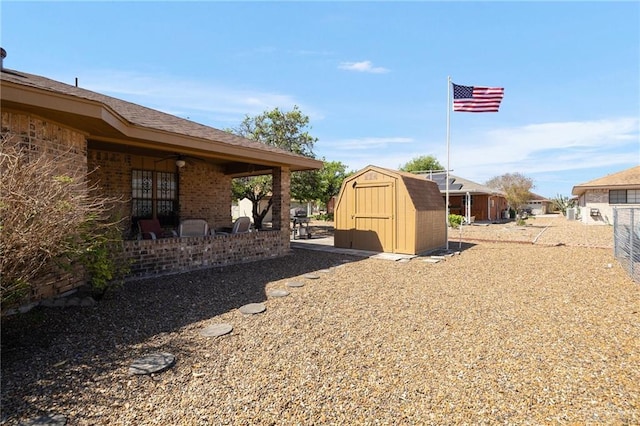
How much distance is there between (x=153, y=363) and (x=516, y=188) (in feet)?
130

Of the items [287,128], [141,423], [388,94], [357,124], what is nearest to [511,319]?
[141,423]

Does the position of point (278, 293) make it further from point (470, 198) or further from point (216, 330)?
point (470, 198)

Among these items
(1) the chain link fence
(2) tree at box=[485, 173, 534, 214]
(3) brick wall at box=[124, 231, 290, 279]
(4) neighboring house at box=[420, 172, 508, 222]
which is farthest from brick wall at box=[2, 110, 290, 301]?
(2) tree at box=[485, 173, 534, 214]

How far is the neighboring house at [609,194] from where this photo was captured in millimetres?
21562

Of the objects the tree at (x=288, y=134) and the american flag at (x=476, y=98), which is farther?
the tree at (x=288, y=134)

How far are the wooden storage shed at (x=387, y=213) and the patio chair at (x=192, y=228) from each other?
17.4ft

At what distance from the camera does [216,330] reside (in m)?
3.97

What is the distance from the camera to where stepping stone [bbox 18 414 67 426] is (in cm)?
216

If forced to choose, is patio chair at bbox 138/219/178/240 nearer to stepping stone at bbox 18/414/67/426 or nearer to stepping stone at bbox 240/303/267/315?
stepping stone at bbox 240/303/267/315

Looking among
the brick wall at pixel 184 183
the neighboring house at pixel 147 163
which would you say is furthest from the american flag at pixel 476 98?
the brick wall at pixel 184 183

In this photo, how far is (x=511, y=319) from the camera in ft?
14.5

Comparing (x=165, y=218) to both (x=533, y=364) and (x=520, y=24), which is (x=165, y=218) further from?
(x=520, y=24)

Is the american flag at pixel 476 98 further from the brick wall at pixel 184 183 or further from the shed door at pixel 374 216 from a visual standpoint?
the brick wall at pixel 184 183

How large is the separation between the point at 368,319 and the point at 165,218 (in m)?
8.46
